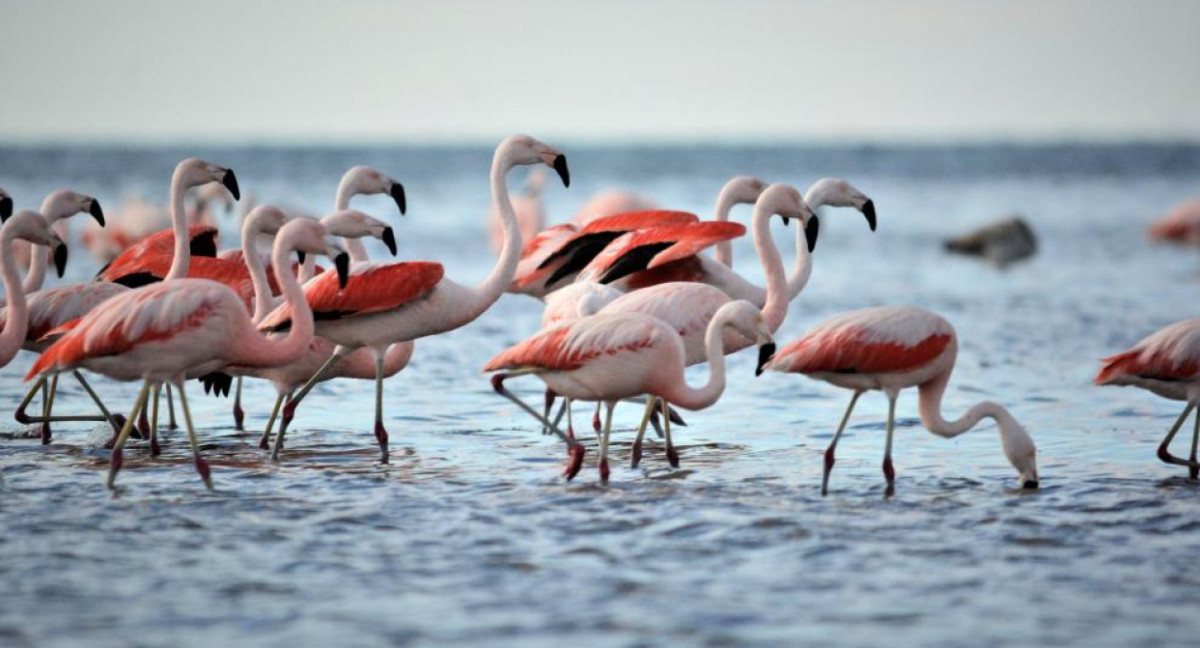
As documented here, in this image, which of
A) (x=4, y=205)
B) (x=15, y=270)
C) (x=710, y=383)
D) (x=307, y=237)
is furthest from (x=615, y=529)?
(x=4, y=205)

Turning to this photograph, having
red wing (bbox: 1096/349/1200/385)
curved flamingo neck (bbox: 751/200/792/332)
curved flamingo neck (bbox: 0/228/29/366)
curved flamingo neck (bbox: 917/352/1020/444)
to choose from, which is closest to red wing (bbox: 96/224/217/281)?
curved flamingo neck (bbox: 0/228/29/366)

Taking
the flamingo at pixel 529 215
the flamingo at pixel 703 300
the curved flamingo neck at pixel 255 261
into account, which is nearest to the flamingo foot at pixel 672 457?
the flamingo at pixel 703 300

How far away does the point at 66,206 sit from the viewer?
7.41 m

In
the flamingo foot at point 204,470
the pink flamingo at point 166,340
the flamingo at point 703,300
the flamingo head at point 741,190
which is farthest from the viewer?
the flamingo head at point 741,190

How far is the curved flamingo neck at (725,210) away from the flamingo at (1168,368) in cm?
217

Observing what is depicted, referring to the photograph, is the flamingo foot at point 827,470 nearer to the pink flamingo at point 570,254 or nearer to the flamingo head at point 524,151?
the flamingo head at point 524,151

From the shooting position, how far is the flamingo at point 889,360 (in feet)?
20.5

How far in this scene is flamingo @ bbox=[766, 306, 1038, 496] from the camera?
247 inches

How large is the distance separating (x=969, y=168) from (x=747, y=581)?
54489 millimetres

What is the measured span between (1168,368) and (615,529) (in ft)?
7.84

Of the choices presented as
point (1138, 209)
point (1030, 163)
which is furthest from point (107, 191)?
point (1030, 163)

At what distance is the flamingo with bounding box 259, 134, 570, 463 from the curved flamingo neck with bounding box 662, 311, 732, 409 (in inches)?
37.4

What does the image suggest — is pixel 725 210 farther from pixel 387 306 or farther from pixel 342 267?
pixel 342 267

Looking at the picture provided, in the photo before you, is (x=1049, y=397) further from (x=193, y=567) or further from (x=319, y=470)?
(x=193, y=567)
